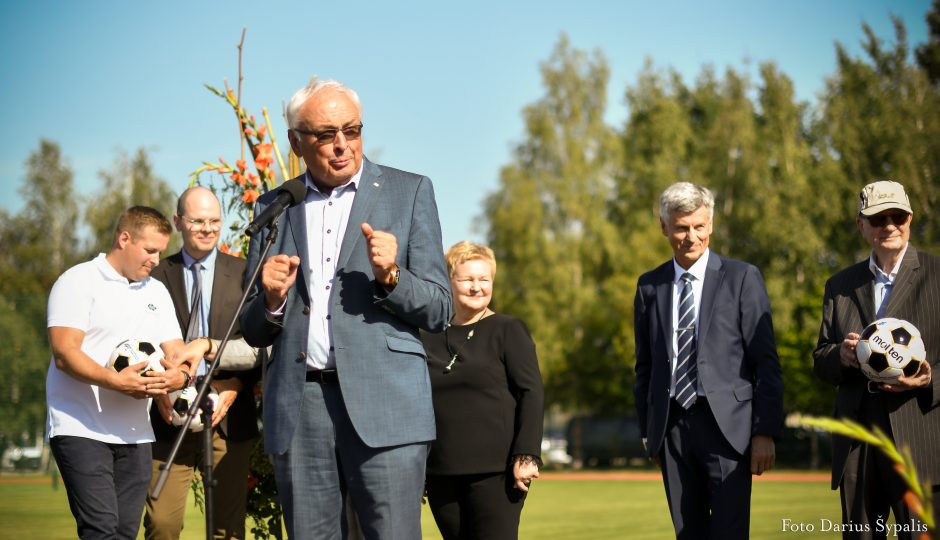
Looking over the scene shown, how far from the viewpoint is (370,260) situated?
4.16 m

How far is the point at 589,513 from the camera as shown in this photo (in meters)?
16.5

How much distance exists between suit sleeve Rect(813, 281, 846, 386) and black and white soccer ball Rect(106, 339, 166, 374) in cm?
369

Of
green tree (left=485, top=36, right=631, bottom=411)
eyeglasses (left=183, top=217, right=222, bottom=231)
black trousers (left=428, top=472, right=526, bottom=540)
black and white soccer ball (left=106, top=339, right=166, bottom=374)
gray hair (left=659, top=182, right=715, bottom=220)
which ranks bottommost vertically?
black trousers (left=428, top=472, right=526, bottom=540)

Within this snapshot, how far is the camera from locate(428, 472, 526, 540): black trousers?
5.99 meters

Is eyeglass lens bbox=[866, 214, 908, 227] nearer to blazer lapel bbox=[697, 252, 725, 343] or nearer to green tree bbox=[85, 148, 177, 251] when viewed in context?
blazer lapel bbox=[697, 252, 725, 343]

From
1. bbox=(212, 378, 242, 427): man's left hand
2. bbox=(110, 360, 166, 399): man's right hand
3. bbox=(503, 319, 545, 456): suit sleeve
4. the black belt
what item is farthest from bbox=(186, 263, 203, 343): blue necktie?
the black belt

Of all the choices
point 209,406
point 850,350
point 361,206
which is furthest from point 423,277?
point 850,350

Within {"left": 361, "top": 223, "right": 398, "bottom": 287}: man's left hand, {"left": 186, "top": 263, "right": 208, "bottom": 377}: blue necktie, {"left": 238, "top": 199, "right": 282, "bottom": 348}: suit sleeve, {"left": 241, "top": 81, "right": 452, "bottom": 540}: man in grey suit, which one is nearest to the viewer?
{"left": 361, "top": 223, "right": 398, "bottom": 287}: man's left hand

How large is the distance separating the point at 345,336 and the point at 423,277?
0.41 m

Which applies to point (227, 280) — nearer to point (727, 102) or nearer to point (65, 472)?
point (65, 472)

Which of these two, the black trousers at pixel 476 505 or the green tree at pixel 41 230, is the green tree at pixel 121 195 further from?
the black trousers at pixel 476 505

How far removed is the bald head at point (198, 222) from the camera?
Answer: 700cm

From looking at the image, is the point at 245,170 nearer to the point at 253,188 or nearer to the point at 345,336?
the point at 253,188

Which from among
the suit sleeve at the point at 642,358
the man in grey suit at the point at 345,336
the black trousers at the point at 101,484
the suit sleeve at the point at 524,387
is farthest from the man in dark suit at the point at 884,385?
the black trousers at the point at 101,484
